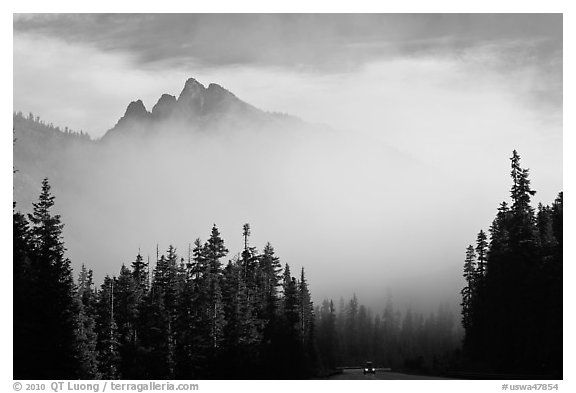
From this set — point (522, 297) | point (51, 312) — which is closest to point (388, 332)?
point (522, 297)

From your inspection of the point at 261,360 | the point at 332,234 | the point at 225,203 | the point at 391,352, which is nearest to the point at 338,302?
the point at 391,352

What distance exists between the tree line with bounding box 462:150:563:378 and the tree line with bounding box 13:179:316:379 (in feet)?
56.5

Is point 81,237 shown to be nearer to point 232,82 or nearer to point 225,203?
point 225,203

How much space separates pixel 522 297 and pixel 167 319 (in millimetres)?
34473

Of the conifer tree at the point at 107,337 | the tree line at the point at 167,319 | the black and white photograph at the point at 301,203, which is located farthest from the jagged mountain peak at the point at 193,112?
the conifer tree at the point at 107,337

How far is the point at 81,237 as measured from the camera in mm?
130375

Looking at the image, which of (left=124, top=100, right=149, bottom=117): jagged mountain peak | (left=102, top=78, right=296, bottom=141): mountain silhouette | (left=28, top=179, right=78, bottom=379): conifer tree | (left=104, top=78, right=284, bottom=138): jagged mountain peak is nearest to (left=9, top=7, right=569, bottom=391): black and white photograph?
(left=28, top=179, right=78, bottom=379): conifer tree

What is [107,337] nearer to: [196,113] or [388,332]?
[196,113]

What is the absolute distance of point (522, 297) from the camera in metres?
64.5

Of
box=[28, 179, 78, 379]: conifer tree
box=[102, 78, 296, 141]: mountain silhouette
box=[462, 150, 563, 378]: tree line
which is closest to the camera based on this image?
box=[28, 179, 78, 379]: conifer tree

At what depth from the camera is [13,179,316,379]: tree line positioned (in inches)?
2276

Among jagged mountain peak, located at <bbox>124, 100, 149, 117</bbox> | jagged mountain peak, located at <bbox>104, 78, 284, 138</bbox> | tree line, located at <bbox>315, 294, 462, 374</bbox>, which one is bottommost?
tree line, located at <bbox>315, 294, 462, 374</bbox>

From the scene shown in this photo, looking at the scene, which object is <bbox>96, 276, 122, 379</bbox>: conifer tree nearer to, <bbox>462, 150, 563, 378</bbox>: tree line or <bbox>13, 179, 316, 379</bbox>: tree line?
<bbox>13, 179, 316, 379</bbox>: tree line

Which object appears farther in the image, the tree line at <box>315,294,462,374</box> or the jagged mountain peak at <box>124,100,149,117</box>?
the tree line at <box>315,294,462,374</box>
